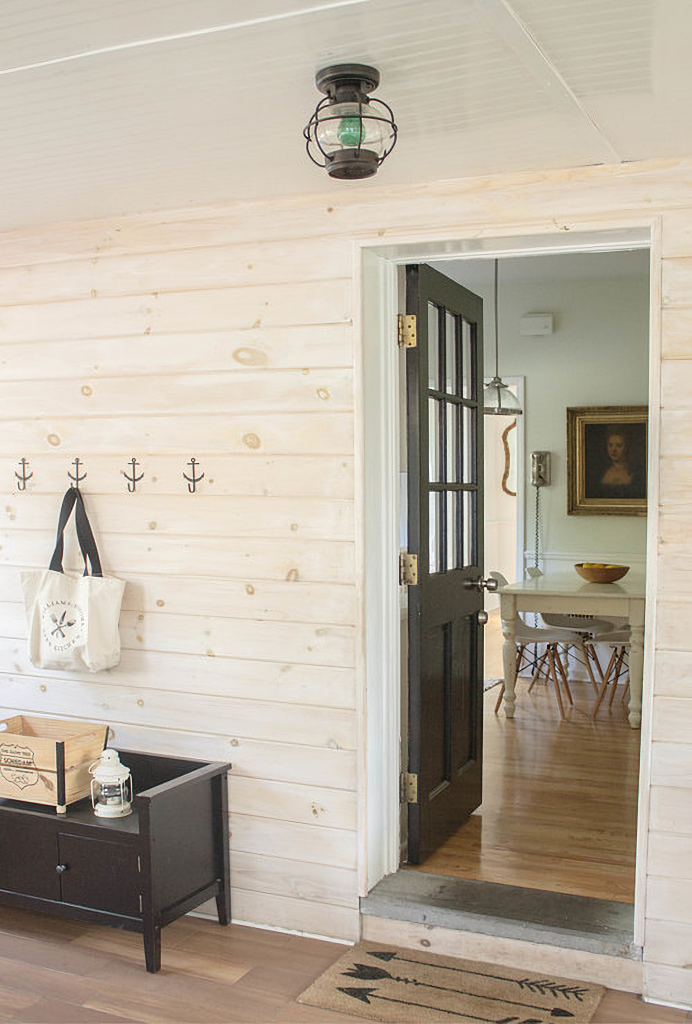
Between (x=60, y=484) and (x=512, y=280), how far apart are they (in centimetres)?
440

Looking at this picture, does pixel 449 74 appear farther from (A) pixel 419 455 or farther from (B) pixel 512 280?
(B) pixel 512 280

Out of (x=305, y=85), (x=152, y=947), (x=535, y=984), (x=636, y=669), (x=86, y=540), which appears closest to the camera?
(x=305, y=85)

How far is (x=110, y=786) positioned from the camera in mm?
3213

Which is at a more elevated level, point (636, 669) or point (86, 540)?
point (86, 540)

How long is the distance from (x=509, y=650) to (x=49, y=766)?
10.6 feet

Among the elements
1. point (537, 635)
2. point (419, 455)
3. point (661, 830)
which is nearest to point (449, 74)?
point (419, 455)

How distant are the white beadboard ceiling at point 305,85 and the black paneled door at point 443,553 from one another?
2.52 feet

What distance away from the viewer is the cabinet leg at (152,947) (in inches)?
116

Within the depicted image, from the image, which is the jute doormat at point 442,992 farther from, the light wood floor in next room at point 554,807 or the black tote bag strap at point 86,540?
the black tote bag strap at point 86,540

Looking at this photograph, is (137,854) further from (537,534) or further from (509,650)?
(537,534)

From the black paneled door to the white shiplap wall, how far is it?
35 cm

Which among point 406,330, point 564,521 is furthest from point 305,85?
point 564,521

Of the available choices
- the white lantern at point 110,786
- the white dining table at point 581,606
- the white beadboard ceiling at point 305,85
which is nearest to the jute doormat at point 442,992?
the white lantern at point 110,786

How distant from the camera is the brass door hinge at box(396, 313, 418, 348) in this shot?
3.31m
